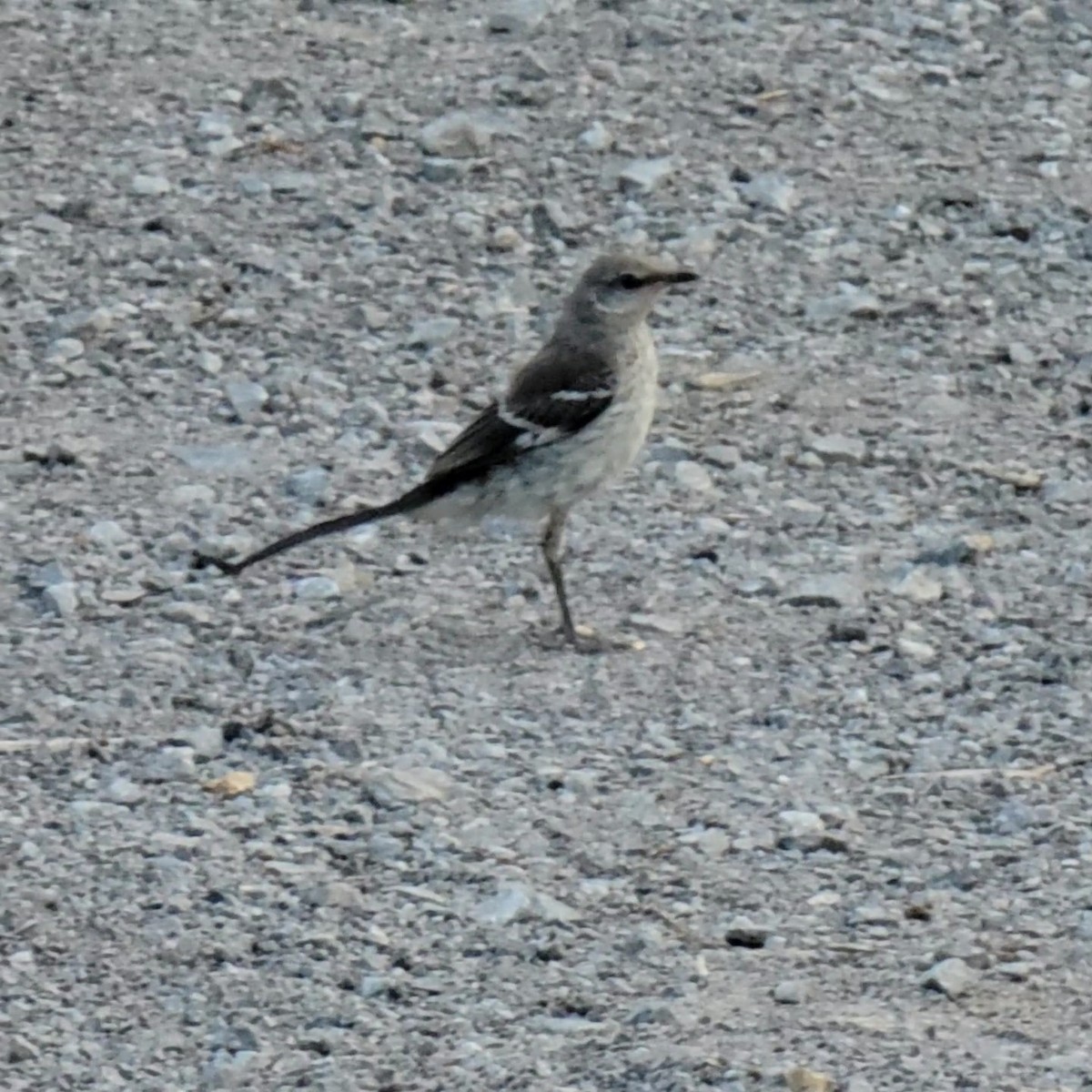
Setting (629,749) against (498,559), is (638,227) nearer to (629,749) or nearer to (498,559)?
(498,559)

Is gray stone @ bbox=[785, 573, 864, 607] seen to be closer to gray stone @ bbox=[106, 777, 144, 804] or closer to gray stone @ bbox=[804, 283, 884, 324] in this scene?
gray stone @ bbox=[804, 283, 884, 324]

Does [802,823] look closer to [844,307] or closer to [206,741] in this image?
[206,741]

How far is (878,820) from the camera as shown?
7.15 meters

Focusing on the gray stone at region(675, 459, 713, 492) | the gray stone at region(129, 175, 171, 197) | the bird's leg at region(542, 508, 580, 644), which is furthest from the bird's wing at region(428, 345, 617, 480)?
the gray stone at region(129, 175, 171, 197)

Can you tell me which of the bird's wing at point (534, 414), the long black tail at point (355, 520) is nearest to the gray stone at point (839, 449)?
the bird's wing at point (534, 414)

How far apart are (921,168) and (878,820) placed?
4.43 metres

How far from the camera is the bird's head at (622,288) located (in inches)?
344

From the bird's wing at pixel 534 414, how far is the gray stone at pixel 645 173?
2.40 m

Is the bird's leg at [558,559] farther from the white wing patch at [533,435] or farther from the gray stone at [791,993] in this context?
the gray stone at [791,993]

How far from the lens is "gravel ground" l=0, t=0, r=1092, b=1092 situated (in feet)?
20.8

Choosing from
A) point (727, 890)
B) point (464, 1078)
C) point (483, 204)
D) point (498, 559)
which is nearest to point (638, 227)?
point (483, 204)

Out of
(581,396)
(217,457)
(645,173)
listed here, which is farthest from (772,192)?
(217,457)

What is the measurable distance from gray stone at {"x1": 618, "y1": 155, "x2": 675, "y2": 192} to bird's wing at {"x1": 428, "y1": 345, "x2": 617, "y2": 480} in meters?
2.40

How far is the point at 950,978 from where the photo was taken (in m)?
6.39
